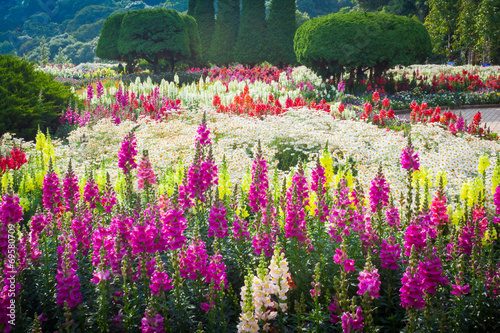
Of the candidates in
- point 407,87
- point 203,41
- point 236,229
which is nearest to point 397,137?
point 236,229

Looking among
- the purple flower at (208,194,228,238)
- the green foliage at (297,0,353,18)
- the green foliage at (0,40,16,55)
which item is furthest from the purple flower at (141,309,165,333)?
the green foliage at (0,40,16,55)

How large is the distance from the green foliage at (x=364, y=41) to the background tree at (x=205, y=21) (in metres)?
16.0

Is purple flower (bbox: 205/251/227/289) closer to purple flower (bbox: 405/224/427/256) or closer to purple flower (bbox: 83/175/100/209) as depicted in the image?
purple flower (bbox: 405/224/427/256)

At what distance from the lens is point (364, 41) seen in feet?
55.5

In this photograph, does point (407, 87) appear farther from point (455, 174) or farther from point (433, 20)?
point (433, 20)

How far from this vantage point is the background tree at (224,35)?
30.7 m

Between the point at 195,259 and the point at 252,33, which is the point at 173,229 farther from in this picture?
the point at 252,33

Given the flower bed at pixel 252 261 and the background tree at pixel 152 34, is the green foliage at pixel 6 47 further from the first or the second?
the flower bed at pixel 252 261

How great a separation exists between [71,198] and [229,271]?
174cm

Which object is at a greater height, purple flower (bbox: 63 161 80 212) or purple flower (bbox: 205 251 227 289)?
purple flower (bbox: 63 161 80 212)

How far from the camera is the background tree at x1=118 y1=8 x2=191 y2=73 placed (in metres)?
24.3

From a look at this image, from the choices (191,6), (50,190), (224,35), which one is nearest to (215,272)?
(50,190)

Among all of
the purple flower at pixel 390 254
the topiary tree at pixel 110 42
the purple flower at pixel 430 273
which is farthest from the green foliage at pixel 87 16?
the purple flower at pixel 430 273

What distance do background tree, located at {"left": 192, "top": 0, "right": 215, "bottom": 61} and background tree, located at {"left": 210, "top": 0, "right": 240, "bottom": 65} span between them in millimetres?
1833
